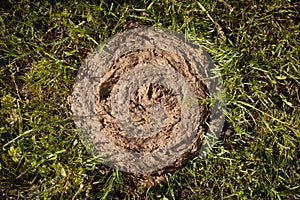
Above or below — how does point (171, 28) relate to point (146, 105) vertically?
above

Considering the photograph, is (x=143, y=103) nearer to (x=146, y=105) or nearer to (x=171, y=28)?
(x=146, y=105)

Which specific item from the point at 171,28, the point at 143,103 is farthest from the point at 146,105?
the point at 171,28

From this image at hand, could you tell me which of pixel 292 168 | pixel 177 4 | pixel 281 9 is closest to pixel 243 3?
pixel 281 9

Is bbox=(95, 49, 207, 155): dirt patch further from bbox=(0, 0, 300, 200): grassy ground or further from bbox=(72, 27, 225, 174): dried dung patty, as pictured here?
bbox=(0, 0, 300, 200): grassy ground

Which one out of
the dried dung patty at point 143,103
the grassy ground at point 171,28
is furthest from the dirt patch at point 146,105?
the grassy ground at point 171,28

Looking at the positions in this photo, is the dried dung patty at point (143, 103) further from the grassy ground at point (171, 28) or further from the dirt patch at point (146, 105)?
the grassy ground at point (171, 28)

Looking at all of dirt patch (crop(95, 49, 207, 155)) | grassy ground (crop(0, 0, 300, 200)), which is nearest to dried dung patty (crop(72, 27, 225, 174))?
dirt patch (crop(95, 49, 207, 155))

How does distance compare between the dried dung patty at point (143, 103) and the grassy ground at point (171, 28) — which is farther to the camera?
the grassy ground at point (171, 28)

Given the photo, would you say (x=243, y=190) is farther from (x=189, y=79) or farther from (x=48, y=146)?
(x=48, y=146)

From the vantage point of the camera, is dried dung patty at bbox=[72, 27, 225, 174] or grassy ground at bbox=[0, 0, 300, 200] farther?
grassy ground at bbox=[0, 0, 300, 200]
